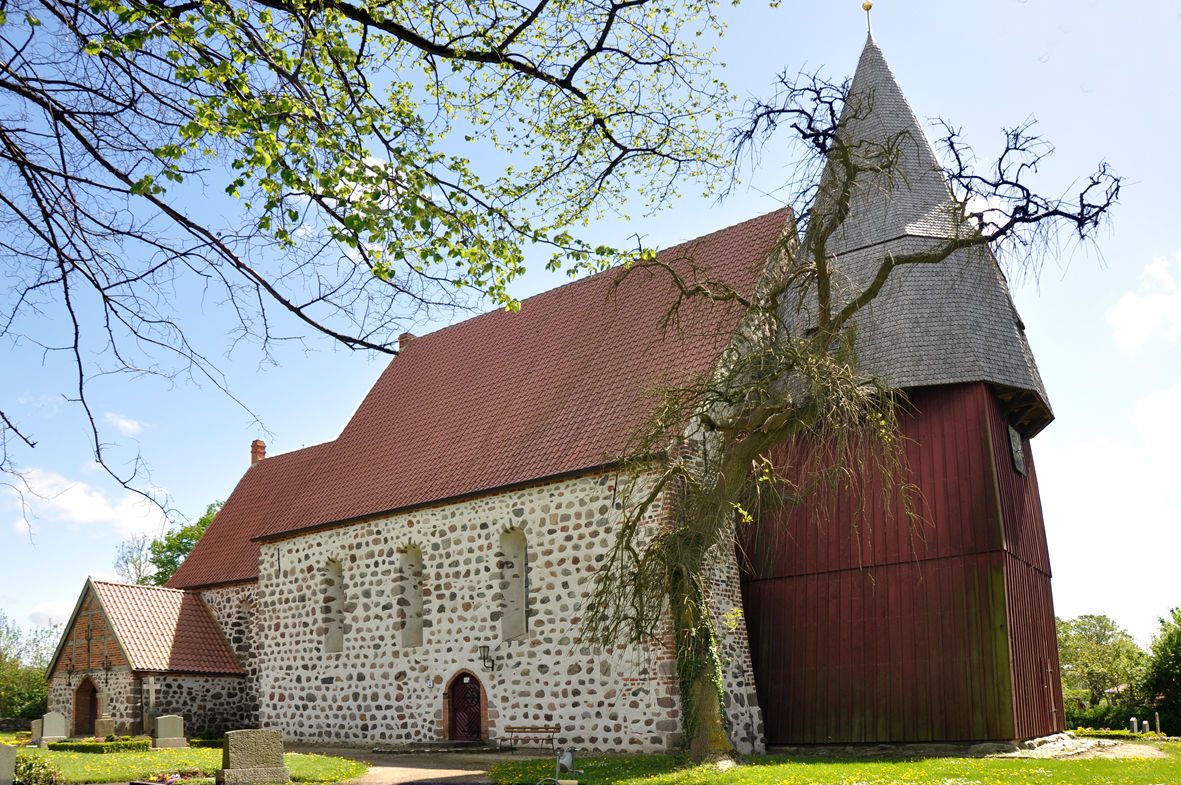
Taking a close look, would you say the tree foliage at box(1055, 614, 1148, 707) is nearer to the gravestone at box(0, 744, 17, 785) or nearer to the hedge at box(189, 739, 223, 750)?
the hedge at box(189, 739, 223, 750)

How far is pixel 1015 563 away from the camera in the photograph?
1367 centimetres

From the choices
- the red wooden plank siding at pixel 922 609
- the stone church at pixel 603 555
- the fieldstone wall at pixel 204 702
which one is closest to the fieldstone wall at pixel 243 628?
the fieldstone wall at pixel 204 702

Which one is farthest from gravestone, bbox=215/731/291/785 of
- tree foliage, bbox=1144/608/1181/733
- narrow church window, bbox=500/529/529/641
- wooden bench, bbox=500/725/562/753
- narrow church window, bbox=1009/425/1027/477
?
tree foliage, bbox=1144/608/1181/733

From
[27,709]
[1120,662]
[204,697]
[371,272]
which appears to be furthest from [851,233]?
[27,709]

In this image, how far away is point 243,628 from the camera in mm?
21094

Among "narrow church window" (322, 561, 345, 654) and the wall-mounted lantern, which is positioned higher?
"narrow church window" (322, 561, 345, 654)

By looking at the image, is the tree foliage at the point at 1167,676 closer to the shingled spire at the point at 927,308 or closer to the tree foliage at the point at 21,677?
the shingled spire at the point at 927,308

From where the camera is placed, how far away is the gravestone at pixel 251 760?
1073 centimetres

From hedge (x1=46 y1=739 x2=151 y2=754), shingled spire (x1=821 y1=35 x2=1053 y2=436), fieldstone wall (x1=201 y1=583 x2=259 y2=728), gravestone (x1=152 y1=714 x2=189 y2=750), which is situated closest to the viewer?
shingled spire (x1=821 y1=35 x2=1053 y2=436)

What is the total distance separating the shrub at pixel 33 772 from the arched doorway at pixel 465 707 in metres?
6.29

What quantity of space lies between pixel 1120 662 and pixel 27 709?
3560 centimetres

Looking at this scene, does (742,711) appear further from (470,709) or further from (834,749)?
(470,709)

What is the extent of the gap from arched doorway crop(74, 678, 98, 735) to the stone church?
0.87 metres

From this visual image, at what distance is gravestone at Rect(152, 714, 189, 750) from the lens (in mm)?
16797
